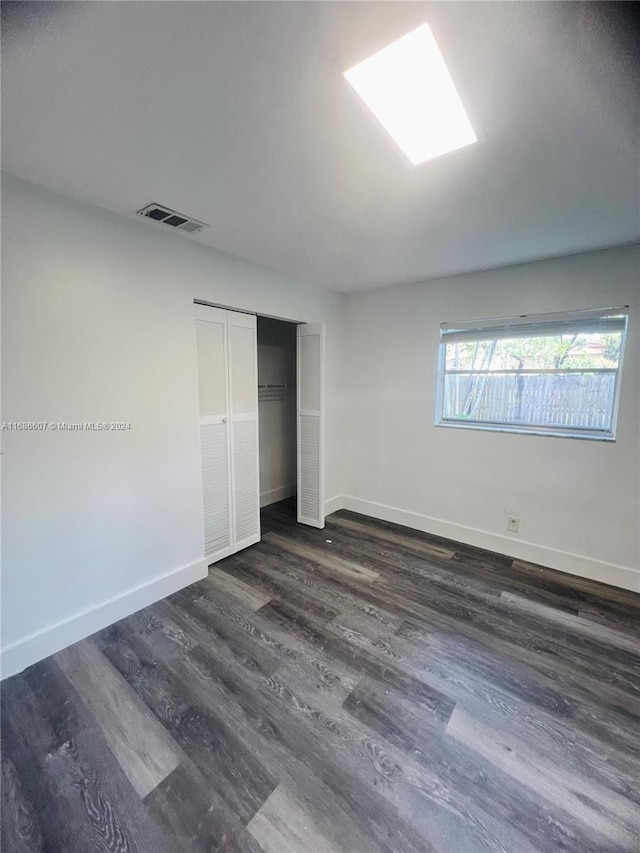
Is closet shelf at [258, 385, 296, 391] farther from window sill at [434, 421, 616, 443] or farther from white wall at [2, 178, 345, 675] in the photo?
window sill at [434, 421, 616, 443]

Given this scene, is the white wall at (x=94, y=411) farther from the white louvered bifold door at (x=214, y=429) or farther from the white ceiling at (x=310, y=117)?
the white ceiling at (x=310, y=117)

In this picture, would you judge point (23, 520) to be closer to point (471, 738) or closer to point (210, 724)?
point (210, 724)

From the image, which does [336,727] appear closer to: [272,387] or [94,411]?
[94,411]

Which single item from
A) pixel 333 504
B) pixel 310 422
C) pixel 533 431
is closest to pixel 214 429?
pixel 310 422

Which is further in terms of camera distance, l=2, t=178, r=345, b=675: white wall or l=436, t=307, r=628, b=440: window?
l=436, t=307, r=628, b=440: window

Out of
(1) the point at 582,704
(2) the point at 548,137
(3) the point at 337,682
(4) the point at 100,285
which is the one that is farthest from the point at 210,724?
(2) the point at 548,137

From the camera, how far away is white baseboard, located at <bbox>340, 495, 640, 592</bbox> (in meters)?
2.45

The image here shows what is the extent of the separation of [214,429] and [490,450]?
236 cm

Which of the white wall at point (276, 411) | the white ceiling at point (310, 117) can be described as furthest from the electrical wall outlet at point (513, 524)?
the white wall at point (276, 411)

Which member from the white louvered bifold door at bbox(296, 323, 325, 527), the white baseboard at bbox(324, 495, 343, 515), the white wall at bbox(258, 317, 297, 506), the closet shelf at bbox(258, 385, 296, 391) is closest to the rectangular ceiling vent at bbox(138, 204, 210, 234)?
the white louvered bifold door at bbox(296, 323, 325, 527)

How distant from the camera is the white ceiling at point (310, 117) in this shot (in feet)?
2.93

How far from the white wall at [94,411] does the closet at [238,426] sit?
0.17 meters

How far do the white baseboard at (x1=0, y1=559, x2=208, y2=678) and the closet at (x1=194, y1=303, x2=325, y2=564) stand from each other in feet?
1.10

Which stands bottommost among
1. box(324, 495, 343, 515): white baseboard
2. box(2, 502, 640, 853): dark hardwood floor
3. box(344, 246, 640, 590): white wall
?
box(2, 502, 640, 853): dark hardwood floor
